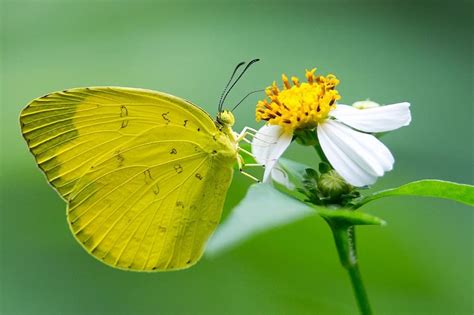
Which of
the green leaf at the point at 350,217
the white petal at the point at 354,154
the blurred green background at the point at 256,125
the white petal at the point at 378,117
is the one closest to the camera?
the green leaf at the point at 350,217

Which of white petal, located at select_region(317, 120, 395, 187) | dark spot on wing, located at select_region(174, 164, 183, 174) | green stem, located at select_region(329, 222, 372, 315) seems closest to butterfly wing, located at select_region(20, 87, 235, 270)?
dark spot on wing, located at select_region(174, 164, 183, 174)

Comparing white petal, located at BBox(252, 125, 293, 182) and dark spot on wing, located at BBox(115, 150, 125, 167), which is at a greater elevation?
→ white petal, located at BBox(252, 125, 293, 182)

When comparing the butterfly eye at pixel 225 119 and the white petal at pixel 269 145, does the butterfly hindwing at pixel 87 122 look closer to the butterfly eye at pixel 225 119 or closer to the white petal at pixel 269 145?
the butterfly eye at pixel 225 119

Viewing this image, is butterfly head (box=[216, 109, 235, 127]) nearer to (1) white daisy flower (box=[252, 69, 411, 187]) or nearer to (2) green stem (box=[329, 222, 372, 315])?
(1) white daisy flower (box=[252, 69, 411, 187])

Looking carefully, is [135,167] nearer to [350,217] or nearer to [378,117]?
[378,117]

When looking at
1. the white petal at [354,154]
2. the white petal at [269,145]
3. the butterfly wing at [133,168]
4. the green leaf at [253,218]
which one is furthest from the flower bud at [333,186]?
the butterfly wing at [133,168]

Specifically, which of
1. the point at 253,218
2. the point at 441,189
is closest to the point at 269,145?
the point at 441,189

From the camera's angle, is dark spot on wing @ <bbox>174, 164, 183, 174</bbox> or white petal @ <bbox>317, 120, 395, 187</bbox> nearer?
white petal @ <bbox>317, 120, 395, 187</bbox>

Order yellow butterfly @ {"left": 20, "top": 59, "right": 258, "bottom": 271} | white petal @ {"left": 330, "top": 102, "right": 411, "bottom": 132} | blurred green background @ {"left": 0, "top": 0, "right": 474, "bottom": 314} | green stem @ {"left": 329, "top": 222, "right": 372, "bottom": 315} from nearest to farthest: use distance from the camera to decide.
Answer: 1. green stem @ {"left": 329, "top": 222, "right": 372, "bottom": 315}
2. white petal @ {"left": 330, "top": 102, "right": 411, "bottom": 132}
3. yellow butterfly @ {"left": 20, "top": 59, "right": 258, "bottom": 271}
4. blurred green background @ {"left": 0, "top": 0, "right": 474, "bottom": 314}

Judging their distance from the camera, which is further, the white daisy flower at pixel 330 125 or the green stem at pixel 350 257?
the white daisy flower at pixel 330 125
